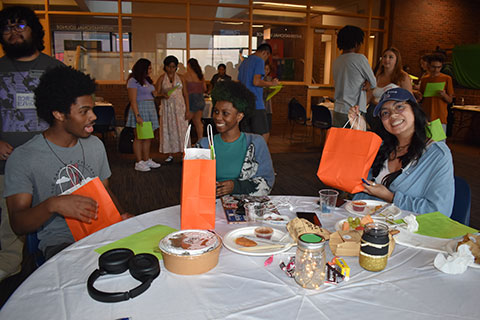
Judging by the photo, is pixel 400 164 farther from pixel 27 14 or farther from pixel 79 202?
pixel 27 14

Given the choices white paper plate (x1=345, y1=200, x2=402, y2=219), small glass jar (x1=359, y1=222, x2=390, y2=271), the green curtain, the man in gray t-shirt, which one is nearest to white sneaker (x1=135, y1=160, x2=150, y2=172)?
the man in gray t-shirt

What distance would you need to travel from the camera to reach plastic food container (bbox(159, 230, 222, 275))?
118cm

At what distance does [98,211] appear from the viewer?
1.59 m

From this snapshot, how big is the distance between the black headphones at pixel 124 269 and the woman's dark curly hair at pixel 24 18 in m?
1.94

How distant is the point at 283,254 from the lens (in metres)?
1.35

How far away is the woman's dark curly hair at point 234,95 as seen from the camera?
7.89ft

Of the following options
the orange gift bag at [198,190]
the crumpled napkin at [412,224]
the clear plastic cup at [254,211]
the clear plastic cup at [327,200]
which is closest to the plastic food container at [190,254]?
the orange gift bag at [198,190]

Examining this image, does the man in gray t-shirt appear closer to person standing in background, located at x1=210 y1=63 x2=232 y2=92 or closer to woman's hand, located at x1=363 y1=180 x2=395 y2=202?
woman's hand, located at x1=363 y1=180 x2=395 y2=202

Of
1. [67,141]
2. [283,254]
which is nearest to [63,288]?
[283,254]

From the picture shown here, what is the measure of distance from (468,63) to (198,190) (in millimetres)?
6952

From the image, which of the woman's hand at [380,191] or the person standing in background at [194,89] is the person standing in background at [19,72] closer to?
A: the woman's hand at [380,191]

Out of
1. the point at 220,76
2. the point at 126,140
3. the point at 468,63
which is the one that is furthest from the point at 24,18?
the point at 468,63

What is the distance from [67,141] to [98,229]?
0.54 metres

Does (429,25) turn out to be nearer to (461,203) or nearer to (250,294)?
(461,203)
